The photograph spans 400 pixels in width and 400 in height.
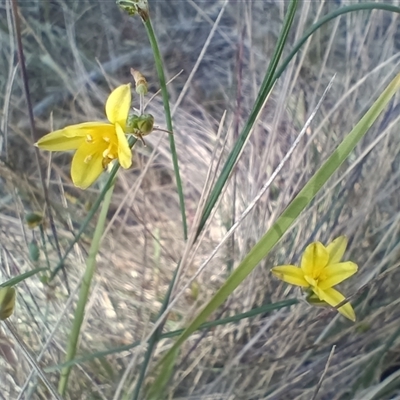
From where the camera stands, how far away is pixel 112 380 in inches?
28.9

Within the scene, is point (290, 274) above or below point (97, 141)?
below

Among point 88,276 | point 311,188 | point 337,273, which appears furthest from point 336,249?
point 88,276

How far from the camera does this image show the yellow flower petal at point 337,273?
0.54m

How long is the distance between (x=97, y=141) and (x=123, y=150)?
6 centimetres

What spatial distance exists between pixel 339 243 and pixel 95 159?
0.97 feet

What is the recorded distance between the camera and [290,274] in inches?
20.9

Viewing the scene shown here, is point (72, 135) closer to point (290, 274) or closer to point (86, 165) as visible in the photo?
point (86, 165)

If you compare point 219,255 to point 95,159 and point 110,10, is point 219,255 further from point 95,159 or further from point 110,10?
point 110,10

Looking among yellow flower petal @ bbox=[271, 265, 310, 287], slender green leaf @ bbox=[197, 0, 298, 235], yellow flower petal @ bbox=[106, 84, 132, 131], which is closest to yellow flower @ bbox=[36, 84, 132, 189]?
yellow flower petal @ bbox=[106, 84, 132, 131]

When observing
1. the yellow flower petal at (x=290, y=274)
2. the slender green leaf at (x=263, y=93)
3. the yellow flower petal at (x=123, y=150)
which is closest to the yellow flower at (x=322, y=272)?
the yellow flower petal at (x=290, y=274)

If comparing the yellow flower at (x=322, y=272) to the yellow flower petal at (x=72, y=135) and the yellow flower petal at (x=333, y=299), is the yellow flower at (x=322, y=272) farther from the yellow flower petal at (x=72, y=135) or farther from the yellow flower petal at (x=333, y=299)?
the yellow flower petal at (x=72, y=135)

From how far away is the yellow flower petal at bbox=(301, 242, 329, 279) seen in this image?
545 mm

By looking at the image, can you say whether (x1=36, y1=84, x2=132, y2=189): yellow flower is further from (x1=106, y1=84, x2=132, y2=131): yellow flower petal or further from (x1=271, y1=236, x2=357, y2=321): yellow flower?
(x1=271, y1=236, x2=357, y2=321): yellow flower

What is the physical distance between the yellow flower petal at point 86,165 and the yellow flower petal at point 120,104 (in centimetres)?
5
